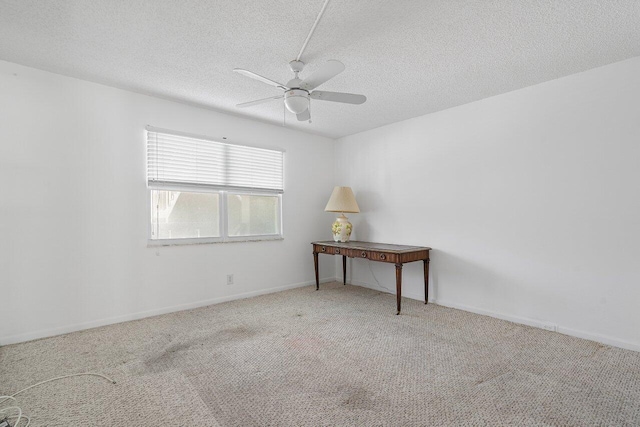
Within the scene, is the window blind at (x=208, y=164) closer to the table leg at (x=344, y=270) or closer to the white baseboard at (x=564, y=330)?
the table leg at (x=344, y=270)

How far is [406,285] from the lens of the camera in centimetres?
405

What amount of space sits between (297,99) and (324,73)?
273 mm

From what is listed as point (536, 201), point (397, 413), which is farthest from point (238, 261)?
point (536, 201)

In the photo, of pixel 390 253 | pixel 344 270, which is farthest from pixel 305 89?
pixel 344 270

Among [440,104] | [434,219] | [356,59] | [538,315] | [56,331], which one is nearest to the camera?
Answer: [356,59]

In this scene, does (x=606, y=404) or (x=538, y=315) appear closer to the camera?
(x=606, y=404)

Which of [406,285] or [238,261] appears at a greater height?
[238,261]

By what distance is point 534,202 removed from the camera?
297 centimetres

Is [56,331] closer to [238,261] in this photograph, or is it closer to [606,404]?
[238,261]

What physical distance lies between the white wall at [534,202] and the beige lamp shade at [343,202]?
0.50 m

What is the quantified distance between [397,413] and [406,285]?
2.49 metres

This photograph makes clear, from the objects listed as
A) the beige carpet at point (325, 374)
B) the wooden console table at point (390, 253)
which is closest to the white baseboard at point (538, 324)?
the beige carpet at point (325, 374)

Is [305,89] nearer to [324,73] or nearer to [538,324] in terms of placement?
[324,73]

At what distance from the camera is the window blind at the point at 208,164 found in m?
3.33
